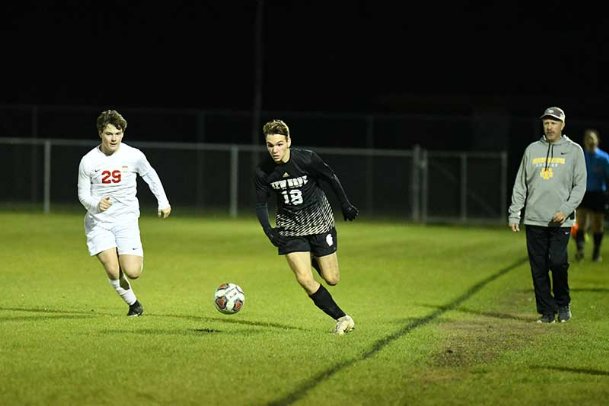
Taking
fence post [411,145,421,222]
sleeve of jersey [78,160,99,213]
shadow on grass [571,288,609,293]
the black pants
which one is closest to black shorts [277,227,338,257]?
sleeve of jersey [78,160,99,213]

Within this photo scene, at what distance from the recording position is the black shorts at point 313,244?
1112cm

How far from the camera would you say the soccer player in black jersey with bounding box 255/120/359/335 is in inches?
434

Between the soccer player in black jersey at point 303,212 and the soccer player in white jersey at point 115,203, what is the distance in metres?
1.47

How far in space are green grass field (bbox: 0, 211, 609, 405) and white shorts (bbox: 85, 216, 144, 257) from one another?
698mm

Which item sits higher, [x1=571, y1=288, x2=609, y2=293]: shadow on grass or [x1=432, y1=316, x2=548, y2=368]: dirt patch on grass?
[x1=432, y1=316, x2=548, y2=368]: dirt patch on grass

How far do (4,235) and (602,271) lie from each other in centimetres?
1197

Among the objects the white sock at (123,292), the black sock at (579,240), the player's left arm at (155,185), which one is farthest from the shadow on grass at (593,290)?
the white sock at (123,292)

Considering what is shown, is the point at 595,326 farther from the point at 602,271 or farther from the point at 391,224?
the point at 391,224

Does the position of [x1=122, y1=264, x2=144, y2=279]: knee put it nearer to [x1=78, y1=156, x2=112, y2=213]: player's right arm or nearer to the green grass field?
the green grass field

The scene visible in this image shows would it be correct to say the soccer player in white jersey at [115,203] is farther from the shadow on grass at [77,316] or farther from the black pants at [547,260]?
the black pants at [547,260]

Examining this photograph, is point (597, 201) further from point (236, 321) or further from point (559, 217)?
point (236, 321)

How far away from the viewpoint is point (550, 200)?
12.2 metres

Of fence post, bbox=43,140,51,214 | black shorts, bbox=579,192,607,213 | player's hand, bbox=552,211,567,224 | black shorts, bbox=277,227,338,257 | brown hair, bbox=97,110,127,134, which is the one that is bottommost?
fence post, bbox=43,140,51,214

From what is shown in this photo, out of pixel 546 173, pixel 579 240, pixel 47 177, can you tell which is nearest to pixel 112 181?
pixel 546 173
